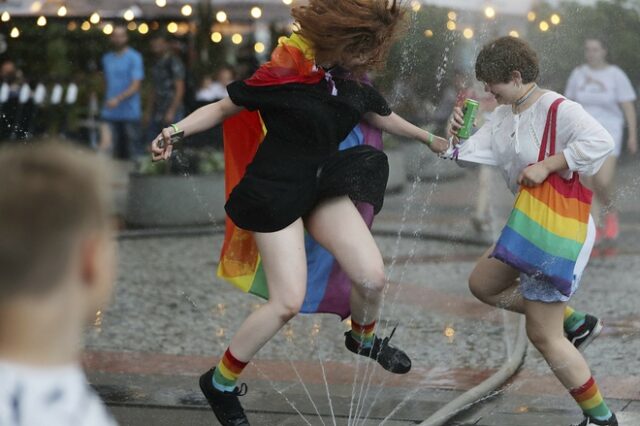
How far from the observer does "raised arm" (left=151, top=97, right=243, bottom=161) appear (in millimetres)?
4242

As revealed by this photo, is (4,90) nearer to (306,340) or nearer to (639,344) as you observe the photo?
(306,340)

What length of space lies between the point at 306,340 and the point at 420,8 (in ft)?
6.13

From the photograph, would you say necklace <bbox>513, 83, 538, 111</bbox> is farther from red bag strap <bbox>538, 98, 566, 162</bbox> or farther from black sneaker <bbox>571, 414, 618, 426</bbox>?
black sneaker <bbox>571, 414, 618, 426</bbox>

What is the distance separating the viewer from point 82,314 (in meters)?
1.90

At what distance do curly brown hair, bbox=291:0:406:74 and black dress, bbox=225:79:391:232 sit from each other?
0.32 feet

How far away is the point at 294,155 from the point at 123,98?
810cm

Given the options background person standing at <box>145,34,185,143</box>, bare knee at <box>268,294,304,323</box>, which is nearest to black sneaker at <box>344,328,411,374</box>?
bare knee at <box>268,294,304,323</box>

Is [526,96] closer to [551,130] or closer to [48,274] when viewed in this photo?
[551,130]

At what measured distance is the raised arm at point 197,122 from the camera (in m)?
4.24

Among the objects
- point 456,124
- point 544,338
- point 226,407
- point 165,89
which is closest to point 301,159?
point 456,124

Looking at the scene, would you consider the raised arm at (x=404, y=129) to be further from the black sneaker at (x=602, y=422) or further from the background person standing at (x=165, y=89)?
the background person standing at (x=165, y=89)

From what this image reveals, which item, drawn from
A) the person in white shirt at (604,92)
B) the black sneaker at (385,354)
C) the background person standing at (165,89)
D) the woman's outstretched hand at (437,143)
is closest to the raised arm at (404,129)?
the woman's outstretched hand at (437,143)

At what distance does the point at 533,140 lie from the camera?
13.8 ft

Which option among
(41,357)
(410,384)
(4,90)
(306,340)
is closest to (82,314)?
(41,357)
